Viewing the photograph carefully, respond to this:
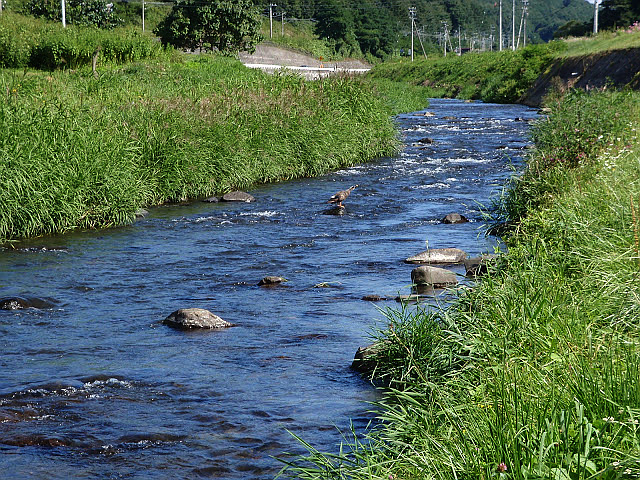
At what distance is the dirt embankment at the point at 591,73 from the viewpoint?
36.5 m

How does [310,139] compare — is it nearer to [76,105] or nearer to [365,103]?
[365,103]

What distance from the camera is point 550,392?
4.30 m

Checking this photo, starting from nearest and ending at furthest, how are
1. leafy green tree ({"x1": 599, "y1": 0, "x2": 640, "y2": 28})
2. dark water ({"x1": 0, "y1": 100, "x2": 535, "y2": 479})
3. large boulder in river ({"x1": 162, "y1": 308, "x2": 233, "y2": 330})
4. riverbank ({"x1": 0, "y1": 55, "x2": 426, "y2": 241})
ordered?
dark water ({"x1": 0, "y1": 100, "x2": 535, "y2": 479}), large boulder in river ({"x1": 162, "y1": 308, "x2": 233, "y2": 330}), riverbank ({"x1": 0, "y1": 55, "x2": 426, "y2": 241}), leafy green tree ({"x1": 599, "y1": 0, "x2": 640, "y2": 28})

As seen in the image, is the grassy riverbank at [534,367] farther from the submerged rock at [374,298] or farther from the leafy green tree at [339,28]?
the leafy green tree at [339,28]

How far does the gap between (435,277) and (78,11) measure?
212 ft

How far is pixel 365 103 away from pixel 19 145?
1266 centimetres

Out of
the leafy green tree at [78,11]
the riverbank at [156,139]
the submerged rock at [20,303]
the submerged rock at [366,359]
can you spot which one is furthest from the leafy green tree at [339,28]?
the submerged rock at [366,359]

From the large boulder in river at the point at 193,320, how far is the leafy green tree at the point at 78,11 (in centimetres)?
5930

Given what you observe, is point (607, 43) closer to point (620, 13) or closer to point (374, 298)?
point (620, 13)

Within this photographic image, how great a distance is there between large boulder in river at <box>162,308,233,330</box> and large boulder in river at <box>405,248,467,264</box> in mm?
3459

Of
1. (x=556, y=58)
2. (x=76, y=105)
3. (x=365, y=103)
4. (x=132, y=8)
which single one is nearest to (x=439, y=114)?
(x=556, y=58)

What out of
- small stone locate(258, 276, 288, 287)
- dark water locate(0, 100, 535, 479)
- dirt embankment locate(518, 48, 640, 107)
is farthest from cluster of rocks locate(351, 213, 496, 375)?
dirt embankment locate(518, 48, 640, 107)

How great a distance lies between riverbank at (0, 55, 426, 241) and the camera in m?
13.0

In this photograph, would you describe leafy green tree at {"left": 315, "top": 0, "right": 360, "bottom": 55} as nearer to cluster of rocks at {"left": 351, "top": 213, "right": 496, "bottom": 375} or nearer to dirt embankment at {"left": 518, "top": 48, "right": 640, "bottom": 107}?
dirt embankment at {"left": 518, "top": 48, "right": 640, "bottom": 107}
